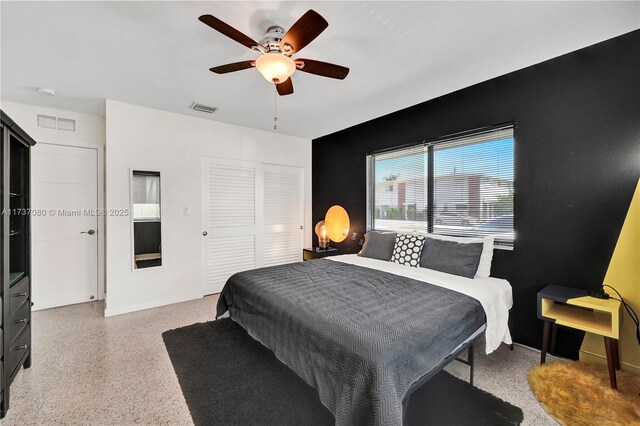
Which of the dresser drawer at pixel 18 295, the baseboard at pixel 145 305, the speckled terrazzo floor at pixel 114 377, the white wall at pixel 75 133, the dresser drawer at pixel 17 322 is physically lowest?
the speckled terrazzo floor at pixel 114 377

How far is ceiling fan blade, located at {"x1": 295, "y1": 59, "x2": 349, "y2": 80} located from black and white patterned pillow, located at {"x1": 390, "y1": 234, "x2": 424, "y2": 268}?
191 centimetres

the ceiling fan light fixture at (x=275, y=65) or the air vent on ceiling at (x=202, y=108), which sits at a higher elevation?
the air vent on ceiling at (x=202, y=108)

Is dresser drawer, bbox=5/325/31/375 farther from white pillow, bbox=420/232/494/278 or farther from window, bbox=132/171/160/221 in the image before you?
white pillow, bbox=420/232/494/278

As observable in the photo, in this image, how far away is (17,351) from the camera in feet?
6.38

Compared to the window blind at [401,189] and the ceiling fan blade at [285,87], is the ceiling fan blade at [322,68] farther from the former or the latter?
the window blind at [401,189]

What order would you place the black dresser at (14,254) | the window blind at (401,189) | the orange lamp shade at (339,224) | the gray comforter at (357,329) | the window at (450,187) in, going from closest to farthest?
the gray comforter at (357,329) → the black dresser at (14,254) → the window at (450,187) → the window blind at (401,189) → the orange lamp shade at (339,224)

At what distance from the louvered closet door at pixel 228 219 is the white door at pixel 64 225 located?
1.47 m

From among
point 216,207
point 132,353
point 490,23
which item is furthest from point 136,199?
point 490,23

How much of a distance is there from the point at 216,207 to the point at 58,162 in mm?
1975

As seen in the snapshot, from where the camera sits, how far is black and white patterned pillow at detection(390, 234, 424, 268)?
296 cm

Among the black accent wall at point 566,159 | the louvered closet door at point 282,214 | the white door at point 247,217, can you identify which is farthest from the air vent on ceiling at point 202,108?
the black accent wall at point 566,159

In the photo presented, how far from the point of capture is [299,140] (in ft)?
16.4

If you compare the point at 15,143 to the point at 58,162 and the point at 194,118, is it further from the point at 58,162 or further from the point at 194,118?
the point at 194,118

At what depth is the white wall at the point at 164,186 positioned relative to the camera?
326 cm
